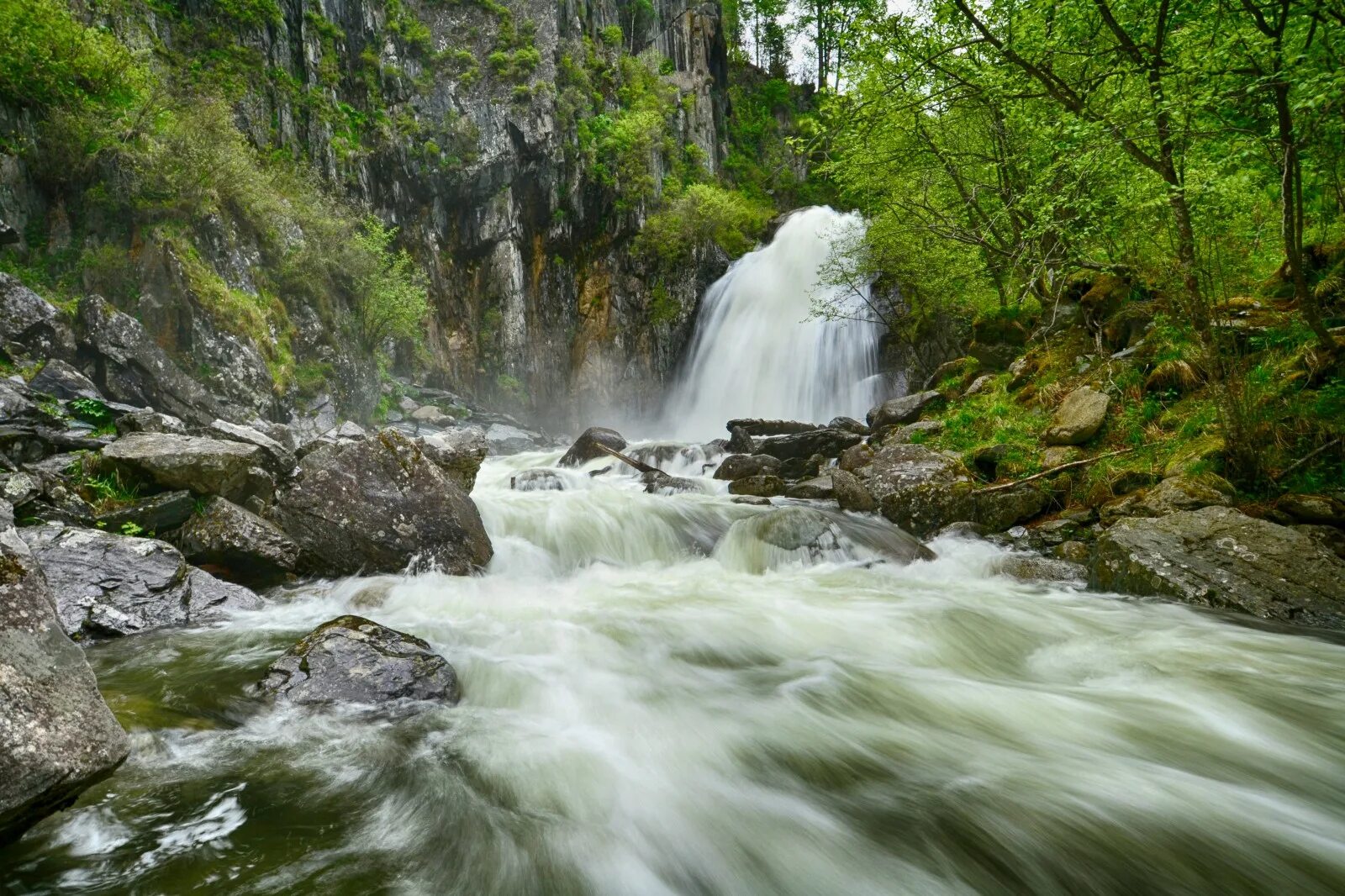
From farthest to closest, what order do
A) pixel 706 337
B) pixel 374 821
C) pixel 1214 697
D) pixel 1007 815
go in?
pixel 706 337, pixel 1214 697, pixel 1007 815, pixel 374 821

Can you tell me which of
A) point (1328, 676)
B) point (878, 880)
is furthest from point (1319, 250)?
point (878, 880)

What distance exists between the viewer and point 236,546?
5.89 meters

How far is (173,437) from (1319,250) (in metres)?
13.5

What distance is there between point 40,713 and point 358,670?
5.48 feet

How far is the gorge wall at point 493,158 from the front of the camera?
19.7 meters

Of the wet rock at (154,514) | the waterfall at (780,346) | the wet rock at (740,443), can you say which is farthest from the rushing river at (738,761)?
the waterfall at (780,346)

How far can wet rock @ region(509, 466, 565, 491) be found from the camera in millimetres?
12375

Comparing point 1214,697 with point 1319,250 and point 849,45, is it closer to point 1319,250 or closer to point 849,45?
point 1319,250

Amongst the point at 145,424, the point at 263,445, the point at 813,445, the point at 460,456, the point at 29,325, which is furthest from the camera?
the point at 813,445

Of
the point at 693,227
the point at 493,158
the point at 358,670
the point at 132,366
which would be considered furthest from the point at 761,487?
the point at 493,158

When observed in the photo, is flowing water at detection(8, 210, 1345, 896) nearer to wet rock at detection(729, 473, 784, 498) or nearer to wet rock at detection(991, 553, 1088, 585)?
wet rock at detection(991, 553, 1088, 585)

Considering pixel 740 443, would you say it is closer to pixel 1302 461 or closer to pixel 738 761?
pixel 1302 461

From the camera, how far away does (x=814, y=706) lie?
13.2 ft

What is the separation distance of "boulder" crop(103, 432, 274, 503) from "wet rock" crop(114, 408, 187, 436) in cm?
102
